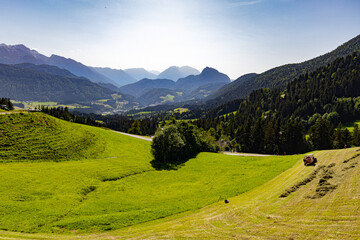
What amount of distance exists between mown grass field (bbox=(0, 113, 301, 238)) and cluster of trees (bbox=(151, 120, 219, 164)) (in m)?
5.62

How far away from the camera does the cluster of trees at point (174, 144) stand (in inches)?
2904

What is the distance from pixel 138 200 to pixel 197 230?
57.3ft

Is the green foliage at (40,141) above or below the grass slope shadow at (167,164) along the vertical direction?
above

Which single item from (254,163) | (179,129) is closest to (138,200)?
(254,163)

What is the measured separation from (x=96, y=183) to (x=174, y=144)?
35.2 m

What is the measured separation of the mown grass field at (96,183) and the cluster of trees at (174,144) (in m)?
5.62

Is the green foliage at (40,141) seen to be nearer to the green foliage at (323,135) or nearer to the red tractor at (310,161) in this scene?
the red tractor at (310,161)

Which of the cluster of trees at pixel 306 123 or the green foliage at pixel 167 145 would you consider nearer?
the green foliage at pixel 167 145

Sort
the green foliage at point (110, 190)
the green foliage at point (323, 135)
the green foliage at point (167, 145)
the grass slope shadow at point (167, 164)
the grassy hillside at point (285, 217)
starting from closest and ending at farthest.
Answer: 1. the grassy hillside at point (285, 217)
2. the green foliage at point (110, 190)
3. the grass slope shadow at point (167, 164)
4. the green foliage at point (167, 145)
5. the green foliage at point (323, 135)

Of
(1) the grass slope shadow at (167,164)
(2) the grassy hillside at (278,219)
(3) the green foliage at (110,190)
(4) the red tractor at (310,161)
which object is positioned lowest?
(1) the grass slope shadow at (167,164)

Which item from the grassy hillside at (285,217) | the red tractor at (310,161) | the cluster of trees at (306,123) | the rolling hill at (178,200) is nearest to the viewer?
the grassy hillside at (285,217)

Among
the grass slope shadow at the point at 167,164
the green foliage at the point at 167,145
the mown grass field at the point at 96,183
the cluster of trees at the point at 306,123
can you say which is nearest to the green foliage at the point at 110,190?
the mown grass field at the point at 96,183

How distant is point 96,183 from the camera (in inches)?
1799

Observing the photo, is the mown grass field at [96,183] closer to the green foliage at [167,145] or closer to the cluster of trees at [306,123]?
the green foliage at [167,145]
